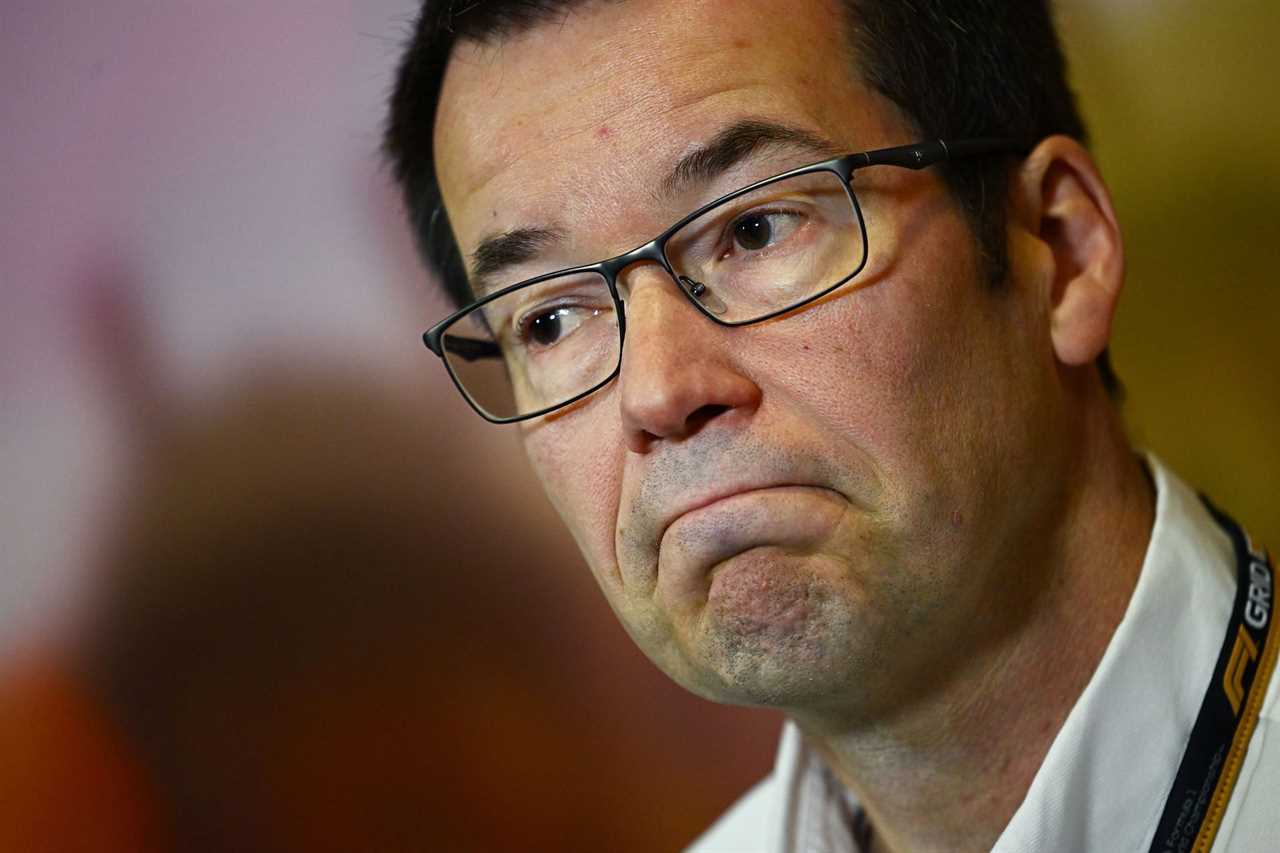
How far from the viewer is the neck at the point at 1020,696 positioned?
1.36 meters

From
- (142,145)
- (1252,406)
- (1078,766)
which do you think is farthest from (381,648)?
(1252,406)

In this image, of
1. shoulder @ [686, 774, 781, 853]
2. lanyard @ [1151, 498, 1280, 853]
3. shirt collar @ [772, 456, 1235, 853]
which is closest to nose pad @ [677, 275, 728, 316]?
shirt collar @ [772, 456, 1235, 853]

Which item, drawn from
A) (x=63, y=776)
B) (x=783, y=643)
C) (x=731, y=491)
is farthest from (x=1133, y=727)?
(x=63, y=776)

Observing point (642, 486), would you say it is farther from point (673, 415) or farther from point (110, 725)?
point (110, 725)

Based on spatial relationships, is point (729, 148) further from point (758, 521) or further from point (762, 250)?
point (758, 521)

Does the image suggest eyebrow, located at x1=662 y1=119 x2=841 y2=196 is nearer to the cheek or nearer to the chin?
the cheek

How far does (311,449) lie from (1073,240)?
109cm

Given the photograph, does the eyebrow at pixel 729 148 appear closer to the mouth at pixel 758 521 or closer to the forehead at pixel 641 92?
the forehead at pixel 641 92

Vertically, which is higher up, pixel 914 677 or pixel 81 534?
pixel 81 534

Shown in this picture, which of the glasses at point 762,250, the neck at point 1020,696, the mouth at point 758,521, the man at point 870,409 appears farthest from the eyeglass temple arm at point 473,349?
the neck at point 1020,696

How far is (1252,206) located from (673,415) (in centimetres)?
124

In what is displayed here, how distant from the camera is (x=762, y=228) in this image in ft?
4.19

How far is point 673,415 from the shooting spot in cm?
119

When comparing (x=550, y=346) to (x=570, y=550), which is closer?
(x=550, y=346)
